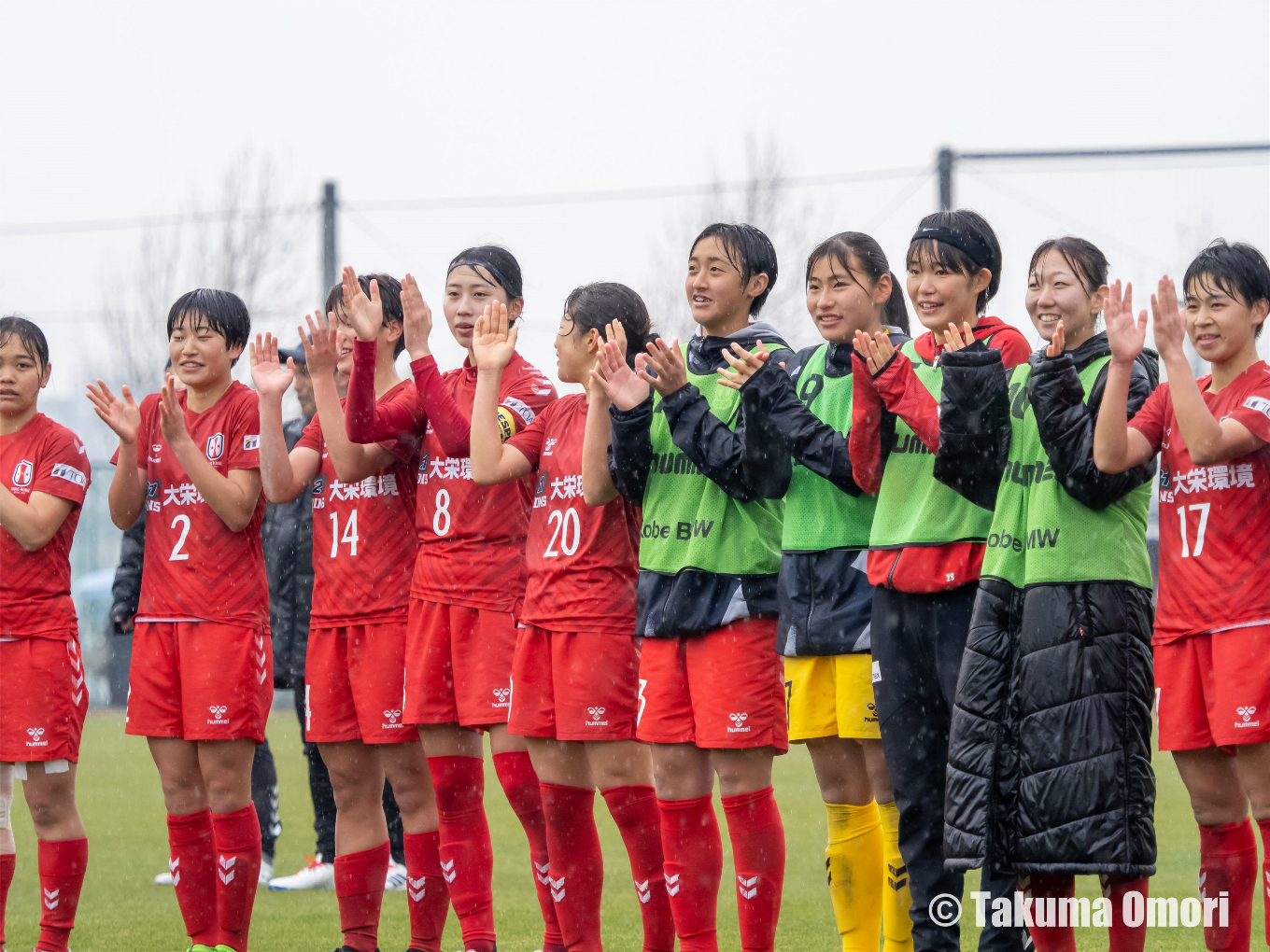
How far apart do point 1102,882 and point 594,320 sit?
84.5 inches

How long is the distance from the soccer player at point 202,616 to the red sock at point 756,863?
1564 mm

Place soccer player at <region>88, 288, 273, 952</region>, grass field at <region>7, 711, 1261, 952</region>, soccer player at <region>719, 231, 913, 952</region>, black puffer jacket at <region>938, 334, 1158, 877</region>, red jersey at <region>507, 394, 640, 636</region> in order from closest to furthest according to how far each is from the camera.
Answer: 1. black puffer jacket at <region>938, 334, 1158, 877</region>
2. soccer player at <region>719, 231, 913, 952</region>
3. red jersey at <region>507, 394, 640, 636</region>
4. soccer player at <region>88, 288, 273, 952</region>
5. grass field at <region>7, 711, 1261, 952</region>

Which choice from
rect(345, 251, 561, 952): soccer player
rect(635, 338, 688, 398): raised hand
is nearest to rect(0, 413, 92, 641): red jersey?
rect(345, 251, 561, 952): soccer player

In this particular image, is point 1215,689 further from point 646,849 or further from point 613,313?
point 613,313

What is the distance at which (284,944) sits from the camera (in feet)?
16.7

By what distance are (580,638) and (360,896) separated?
114cm

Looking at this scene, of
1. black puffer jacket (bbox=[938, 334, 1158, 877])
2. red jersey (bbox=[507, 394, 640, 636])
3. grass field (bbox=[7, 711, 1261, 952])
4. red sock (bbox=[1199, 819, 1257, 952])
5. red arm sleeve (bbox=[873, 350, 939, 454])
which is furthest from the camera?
grass field (bbox=[7, 711, 1261, 952])

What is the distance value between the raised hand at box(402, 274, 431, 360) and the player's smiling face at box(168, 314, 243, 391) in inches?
26.8

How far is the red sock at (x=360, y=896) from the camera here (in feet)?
14.9

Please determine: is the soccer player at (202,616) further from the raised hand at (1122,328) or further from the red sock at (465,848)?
the raised hand at (1122,328)

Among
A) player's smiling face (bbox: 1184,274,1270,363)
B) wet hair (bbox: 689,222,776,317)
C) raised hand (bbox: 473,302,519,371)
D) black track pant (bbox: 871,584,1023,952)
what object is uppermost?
wet hair (bbox: 689,222,776,317)

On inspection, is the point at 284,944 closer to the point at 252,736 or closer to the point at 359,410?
the point at 252,736

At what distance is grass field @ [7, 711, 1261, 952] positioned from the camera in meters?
5.12

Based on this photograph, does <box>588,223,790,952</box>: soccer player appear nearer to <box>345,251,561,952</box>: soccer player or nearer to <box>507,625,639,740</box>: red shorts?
<box>507,625,639,740</box>: red shorts
